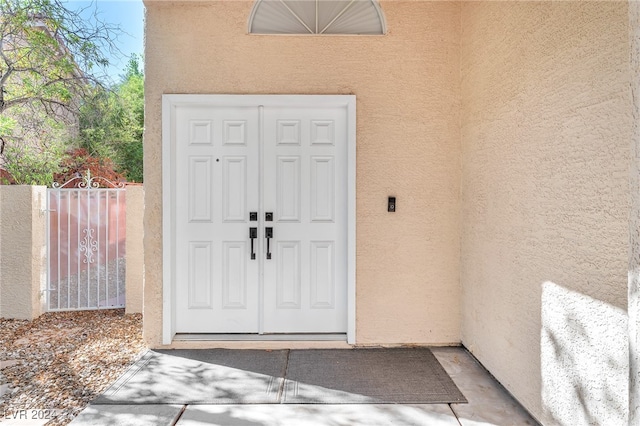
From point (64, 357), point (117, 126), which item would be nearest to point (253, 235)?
A: point (64, 357)

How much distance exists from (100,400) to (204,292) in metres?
1.30

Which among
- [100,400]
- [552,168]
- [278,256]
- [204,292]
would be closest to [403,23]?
[552,168]

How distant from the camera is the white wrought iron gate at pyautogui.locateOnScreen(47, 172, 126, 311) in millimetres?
4410

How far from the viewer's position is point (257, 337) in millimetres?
3691

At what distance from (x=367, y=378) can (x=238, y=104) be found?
9.17 ft

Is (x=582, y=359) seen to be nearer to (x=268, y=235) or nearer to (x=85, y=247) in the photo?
(x=268, y=235)

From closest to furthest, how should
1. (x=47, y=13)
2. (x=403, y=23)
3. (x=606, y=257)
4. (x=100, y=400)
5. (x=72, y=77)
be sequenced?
(x=606, y=257)
(x=100, y=400)
(x=403, y=23)
(x=47, y=13)
(x=72, y=77)

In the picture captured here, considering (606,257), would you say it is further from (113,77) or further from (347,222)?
(113,77)

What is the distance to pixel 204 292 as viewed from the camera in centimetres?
375

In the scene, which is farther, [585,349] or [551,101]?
[551,101]

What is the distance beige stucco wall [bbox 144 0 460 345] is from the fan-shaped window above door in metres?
0.10

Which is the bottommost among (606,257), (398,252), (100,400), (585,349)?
(100,400)

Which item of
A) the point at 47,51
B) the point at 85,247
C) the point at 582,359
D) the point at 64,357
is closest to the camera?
the point at 582,359

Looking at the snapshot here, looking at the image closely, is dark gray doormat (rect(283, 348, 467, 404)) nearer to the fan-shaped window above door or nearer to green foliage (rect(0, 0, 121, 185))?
the fan-shaped window above door
